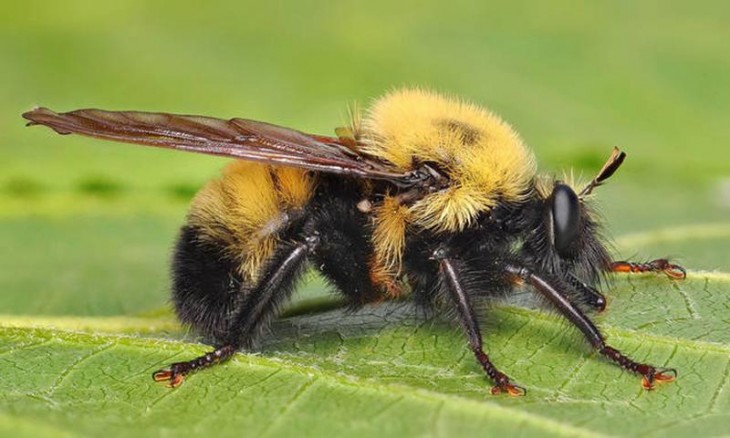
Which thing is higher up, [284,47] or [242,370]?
[284,47]

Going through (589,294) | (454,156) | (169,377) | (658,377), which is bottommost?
(169,377)

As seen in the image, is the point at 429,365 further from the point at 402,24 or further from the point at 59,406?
the point at 402,24

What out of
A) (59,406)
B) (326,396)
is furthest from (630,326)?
(59,406)

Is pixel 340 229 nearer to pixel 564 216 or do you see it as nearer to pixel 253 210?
pixel 253 210

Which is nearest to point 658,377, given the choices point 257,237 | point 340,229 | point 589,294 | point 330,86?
point 589,294

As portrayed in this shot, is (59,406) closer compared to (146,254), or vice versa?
(59,406)

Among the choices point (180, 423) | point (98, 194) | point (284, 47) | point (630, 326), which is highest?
point (284, 47)

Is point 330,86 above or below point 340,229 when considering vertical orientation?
above

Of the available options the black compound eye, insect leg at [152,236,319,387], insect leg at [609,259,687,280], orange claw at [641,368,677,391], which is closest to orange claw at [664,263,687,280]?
insect leg at [609,259,687,280]
